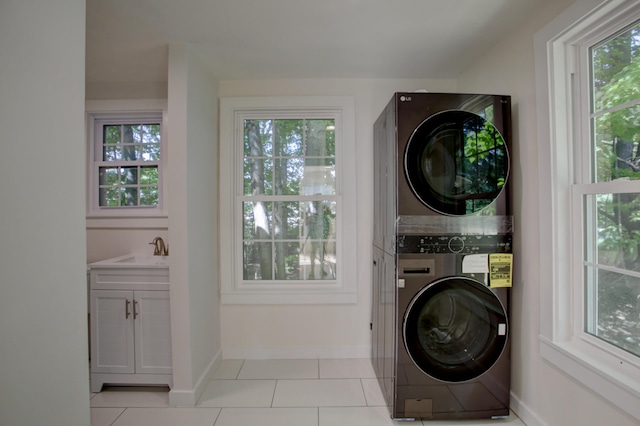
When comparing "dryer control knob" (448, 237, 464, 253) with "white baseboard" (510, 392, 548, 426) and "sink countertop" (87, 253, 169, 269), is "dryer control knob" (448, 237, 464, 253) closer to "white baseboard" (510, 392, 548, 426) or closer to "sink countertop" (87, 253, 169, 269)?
"white baseboard" (510, 392, 548, 426)

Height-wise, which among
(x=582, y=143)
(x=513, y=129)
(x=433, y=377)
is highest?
(x=513, y=129)

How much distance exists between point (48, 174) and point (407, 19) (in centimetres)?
187

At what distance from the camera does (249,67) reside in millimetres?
2240

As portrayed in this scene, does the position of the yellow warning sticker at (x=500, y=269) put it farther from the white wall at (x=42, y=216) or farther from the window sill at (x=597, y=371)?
the white wall at (x=42, y=216)

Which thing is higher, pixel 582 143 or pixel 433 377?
pixel 582 143

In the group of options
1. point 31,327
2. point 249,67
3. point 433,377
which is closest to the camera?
point 31,327

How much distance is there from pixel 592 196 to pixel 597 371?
0.78 meters

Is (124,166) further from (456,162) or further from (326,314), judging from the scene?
(456,162)

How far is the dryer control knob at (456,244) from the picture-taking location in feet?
5.31

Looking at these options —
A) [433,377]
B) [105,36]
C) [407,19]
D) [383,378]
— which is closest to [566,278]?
[433,377]

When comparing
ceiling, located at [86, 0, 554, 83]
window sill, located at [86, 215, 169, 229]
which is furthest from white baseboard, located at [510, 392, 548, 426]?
window sill, located at [86, 215, 169, 229]

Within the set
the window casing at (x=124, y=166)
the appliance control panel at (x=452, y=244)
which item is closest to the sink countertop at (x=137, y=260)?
the window casing at (x=124, y=166)

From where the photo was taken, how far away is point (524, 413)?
5.41ft

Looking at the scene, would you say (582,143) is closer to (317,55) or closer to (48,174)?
(317,55)
